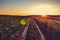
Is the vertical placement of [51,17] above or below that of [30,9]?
below

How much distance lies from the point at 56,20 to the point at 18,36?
529 millimetres

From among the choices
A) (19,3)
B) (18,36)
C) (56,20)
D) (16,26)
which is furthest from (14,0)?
(56,20)

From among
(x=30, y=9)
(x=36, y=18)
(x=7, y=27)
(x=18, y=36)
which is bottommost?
(x=18, y=36)

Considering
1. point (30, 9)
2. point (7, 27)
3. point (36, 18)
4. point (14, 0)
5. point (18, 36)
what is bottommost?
point (18, 36)

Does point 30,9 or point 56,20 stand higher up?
point 30,9

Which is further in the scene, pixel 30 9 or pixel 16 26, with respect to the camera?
pixel 30 9

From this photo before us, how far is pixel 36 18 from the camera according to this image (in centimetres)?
144

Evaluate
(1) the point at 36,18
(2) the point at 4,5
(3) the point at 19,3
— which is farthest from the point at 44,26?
(2) the point at 4,5

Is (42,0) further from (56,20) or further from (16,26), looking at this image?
(16,26)

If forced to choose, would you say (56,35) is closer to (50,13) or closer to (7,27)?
(50,13)

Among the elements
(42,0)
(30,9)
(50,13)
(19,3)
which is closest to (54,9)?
(50,13)

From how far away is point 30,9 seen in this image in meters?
1.52

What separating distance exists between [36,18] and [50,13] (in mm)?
212

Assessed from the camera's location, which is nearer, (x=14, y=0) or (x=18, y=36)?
(x=18, y=36)
